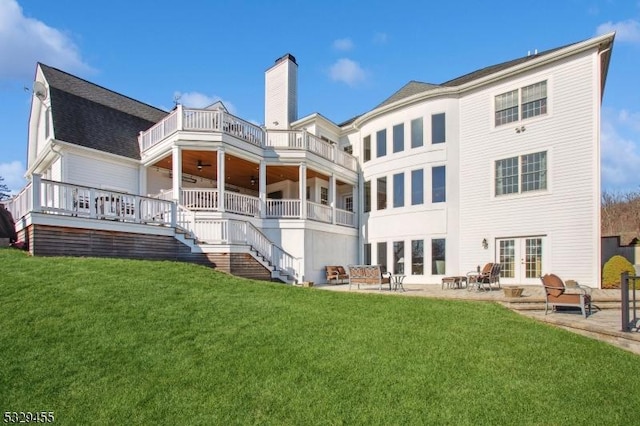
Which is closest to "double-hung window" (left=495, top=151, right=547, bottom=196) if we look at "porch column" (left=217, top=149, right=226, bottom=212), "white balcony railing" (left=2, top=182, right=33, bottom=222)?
"porch column" (left=217, top=149, right=226, bottom=212)

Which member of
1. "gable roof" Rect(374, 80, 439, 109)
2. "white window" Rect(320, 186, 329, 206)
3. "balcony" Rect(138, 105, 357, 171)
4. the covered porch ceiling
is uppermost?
"gable roof" Rect(374, 80, 439, 109)

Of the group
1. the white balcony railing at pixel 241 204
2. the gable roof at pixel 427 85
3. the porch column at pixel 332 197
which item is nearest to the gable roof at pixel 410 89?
the gable roof at pixel 427 85

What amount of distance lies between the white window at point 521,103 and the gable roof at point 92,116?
16302 mm

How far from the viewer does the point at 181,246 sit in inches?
482

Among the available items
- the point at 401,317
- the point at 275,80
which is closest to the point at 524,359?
the point at 401,317

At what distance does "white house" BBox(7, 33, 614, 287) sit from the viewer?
12.4 meters

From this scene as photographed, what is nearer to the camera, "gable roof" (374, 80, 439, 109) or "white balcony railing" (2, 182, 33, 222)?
"white balcony railing" (2, 182, 33, 222)

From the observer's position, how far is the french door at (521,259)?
46.3 feet

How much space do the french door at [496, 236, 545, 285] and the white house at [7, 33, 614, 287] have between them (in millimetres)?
42

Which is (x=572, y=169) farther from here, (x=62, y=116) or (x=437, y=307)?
(x=62, y=116)

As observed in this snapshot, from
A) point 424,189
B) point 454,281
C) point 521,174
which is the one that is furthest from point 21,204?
point 521,174

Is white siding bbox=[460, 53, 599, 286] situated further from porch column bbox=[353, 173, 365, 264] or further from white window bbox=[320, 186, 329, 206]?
white window bbox=[320, 186, 329, 206]

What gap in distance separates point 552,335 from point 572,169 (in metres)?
9.64

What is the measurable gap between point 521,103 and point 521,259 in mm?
6472
